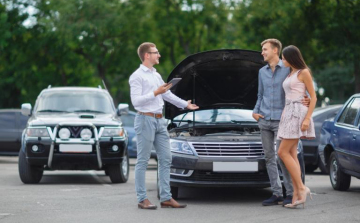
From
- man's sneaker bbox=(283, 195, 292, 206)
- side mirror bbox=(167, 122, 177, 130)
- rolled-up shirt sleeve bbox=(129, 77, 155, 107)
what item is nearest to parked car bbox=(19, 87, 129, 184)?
side mirror bbox=(167, 122, 177, 130)

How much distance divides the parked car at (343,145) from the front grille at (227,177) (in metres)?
1.71

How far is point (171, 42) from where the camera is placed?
132 feet

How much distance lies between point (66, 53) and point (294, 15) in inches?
563

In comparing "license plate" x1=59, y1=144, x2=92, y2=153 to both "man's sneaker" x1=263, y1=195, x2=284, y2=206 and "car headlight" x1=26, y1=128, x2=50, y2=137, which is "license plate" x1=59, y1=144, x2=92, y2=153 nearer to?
"car headlight" x1=26, y1=128, x2=50, y2=137

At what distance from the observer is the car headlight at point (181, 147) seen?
935 cm

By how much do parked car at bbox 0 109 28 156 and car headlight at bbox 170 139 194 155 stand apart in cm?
1140

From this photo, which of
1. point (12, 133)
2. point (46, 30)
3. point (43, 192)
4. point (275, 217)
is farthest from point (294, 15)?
point (275, 217)

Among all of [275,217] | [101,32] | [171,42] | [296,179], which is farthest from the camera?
[171,42]

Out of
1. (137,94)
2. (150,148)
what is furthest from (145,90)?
(150,148)

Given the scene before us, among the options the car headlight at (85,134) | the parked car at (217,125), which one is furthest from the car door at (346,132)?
the car headlight at (85,134)

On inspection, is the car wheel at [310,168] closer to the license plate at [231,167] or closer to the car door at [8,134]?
the license plate at [231,167]

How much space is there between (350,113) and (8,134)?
11.6 metres

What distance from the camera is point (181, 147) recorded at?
9430 mm

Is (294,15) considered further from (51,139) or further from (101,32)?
(51,139)
